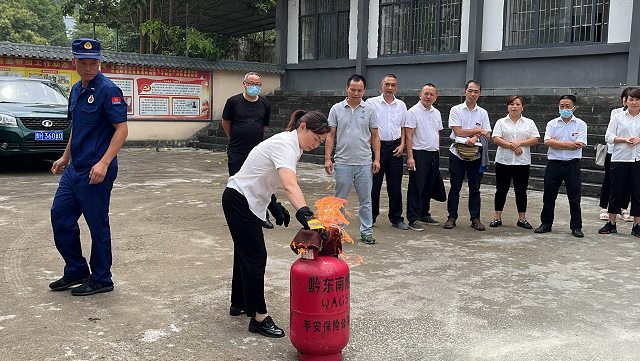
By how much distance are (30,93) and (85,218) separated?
8119mm

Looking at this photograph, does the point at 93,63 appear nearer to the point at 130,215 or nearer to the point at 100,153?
the point at 100,153

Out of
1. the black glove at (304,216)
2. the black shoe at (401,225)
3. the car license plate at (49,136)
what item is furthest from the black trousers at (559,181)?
the car license plate at (49,136)

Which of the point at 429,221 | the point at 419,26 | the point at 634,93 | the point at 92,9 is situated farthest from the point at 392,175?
the point at 92,9

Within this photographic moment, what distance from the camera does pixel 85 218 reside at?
424 cm

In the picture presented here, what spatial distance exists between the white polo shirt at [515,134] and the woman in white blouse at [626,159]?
2.83 feet

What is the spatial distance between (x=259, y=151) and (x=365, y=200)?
9.03ft

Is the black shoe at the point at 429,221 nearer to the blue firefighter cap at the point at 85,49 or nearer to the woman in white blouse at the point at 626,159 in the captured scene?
the woman in white blouse at the point at 626,159

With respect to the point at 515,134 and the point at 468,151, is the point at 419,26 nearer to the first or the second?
the point at 515,134

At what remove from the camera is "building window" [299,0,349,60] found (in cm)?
1794

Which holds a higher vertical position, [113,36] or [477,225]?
[113,36]

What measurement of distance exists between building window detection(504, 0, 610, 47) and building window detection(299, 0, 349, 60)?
17.8 ft

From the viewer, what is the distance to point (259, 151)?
11.5 ft

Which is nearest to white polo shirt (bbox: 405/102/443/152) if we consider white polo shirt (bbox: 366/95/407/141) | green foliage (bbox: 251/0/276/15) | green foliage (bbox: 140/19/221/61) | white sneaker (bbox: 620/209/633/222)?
white polo shirt (bbox: 366/95/407/141)

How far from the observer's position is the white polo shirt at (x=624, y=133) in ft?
21.4
